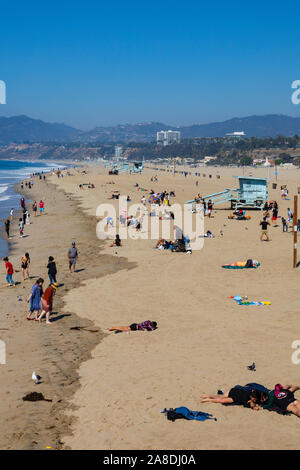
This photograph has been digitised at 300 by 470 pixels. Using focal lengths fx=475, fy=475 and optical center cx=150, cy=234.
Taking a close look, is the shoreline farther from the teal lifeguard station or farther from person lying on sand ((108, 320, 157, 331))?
the teal lifeguard station

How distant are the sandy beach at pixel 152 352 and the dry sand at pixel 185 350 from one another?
27 millimetres

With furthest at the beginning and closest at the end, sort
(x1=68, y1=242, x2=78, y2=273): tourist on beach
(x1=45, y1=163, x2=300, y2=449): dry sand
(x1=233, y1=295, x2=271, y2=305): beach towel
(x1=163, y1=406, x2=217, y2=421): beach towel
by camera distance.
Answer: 1. (x1=68, y1=242, x2=78, y2=273): tourist on beach
2. (x1=233, y1=295, x2=271, y2=305): beach towel
3. (x1=163, y1=406, x2=217, y2=421): beach towel
4. (x1=45, y1=163, x2=300, y2=449): dry sand

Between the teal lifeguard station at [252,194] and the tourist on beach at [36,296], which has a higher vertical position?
the teal lifeguard station at [252,194]

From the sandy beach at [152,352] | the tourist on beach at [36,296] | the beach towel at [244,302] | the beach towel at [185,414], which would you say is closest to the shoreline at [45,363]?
the sandy beach at [152,352]

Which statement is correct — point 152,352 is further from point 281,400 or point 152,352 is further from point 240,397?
point 281,400

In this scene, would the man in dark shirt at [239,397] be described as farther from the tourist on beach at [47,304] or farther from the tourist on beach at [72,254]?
the tourist on beach at [72,254]

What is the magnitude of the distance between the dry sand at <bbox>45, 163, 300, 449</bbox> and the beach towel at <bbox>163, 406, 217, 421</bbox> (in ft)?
0.36

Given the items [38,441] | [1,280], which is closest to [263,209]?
[1,280]

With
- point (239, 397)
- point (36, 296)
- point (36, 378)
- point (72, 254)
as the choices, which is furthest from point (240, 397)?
point (72, 254)

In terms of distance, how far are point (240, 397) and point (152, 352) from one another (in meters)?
2.95

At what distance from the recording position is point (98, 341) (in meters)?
11.2

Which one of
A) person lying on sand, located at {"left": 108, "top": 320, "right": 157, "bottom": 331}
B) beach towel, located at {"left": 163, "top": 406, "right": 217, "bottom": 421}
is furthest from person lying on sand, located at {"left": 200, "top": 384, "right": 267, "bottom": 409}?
person lying on sand, located at {"left": 108, "top": 320, "right": 157, "bottom": 331}

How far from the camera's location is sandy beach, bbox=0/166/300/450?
701 cm

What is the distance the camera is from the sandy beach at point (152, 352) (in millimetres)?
7012
